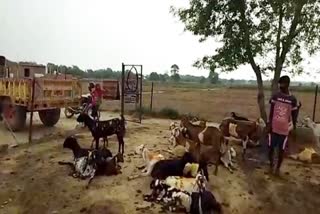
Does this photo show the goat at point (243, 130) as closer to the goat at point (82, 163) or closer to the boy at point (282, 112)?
the boy at point (282, 112)

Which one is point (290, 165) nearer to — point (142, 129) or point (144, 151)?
point (144, 151)

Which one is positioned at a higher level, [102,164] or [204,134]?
[204,134]

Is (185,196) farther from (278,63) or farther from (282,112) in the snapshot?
(278,63)

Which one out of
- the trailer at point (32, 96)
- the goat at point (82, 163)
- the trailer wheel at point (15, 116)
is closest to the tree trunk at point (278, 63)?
the goat at point (82, 163)

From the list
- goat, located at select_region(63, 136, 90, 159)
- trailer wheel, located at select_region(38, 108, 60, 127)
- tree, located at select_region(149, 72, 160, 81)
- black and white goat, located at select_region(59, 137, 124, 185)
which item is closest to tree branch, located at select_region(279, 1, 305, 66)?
black and white goat, located at select_region(59, 137, 124, 185)

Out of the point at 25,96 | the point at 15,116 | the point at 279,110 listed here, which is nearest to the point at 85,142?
the point at 25,96

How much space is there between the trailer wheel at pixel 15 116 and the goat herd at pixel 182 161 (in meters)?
4.03

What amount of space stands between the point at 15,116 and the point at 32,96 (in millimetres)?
1943

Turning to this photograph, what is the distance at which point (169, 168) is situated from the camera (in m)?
7.22

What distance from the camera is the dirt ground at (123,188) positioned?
654cm

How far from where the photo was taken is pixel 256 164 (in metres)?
8.91

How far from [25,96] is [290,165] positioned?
7588 mm

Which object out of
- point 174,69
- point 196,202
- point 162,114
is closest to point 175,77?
point 174,69

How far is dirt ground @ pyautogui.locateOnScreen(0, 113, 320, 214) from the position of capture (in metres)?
6.54
